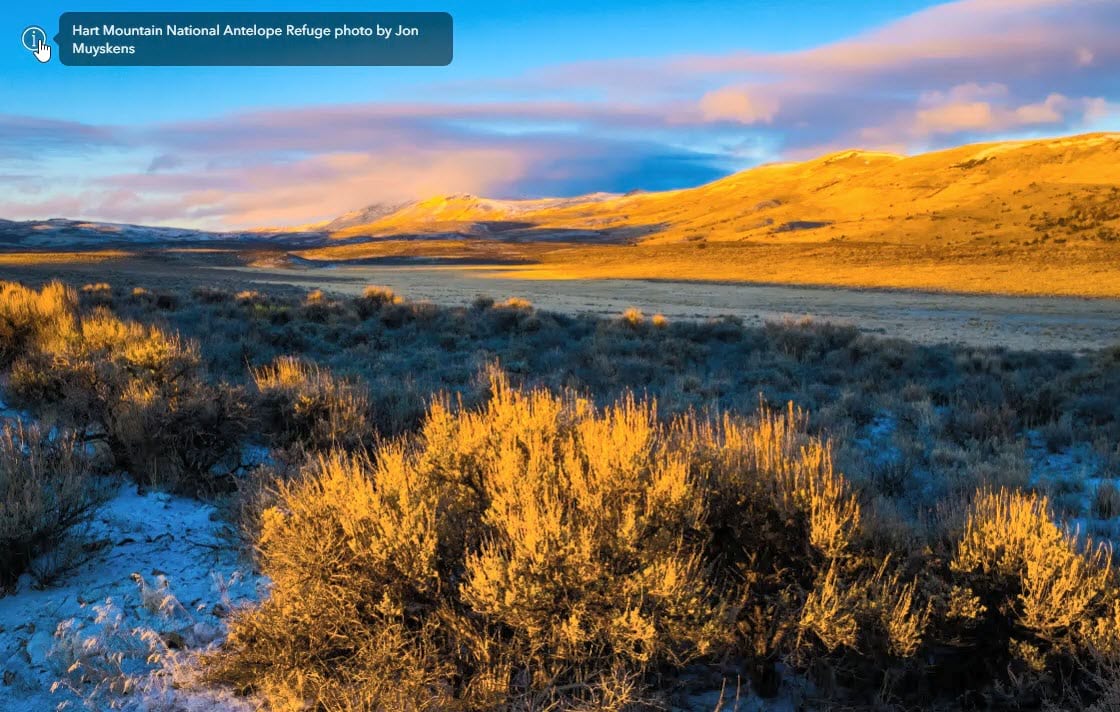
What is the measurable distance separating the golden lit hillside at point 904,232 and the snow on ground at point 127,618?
31536 mm

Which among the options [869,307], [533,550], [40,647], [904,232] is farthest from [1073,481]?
[904,232]

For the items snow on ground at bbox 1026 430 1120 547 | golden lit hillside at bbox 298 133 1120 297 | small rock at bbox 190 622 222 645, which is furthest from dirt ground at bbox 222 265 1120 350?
small rock at bbox 190 622 222 645

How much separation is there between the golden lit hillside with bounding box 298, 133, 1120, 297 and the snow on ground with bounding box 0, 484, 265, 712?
103ft

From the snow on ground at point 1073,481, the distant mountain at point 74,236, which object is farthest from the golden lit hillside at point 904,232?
the distant mountain at point 74,236

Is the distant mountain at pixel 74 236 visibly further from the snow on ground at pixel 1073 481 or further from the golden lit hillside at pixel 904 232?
the snow on ground at pixel 1073 481

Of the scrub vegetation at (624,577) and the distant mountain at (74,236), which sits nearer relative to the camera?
the scrub vegetation at (624,577)

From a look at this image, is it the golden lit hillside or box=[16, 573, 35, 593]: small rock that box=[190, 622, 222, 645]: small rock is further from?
the golden lit hillside

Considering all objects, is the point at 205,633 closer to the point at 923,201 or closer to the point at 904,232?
the point at 904,232

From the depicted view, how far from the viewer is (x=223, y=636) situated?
4.07m

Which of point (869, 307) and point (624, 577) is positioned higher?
point (624, 577)

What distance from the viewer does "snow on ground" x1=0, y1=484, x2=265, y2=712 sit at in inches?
142

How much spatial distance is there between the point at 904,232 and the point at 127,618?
238 feet

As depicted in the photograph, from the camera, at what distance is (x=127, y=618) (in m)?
4.21

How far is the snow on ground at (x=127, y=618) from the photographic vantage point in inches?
142
